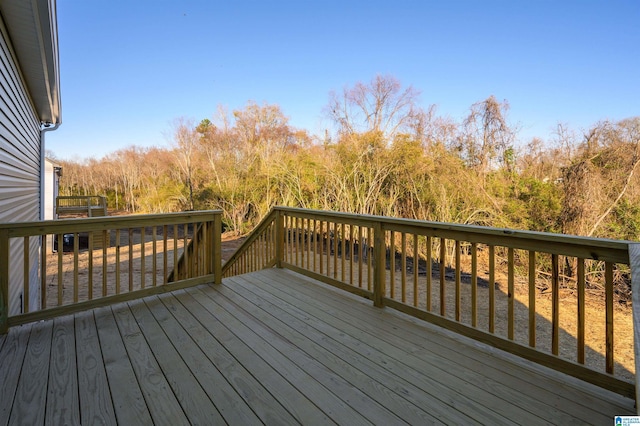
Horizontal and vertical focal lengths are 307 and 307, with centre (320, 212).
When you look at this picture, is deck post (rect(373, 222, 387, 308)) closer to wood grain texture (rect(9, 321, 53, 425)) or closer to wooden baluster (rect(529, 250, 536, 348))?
wooden baluster (rect(529, 250, 536, 348))

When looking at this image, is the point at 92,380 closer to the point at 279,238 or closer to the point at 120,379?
the point at 120,379

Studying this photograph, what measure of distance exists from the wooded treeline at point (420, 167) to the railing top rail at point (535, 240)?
6.18 meters

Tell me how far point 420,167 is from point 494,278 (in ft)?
21.5

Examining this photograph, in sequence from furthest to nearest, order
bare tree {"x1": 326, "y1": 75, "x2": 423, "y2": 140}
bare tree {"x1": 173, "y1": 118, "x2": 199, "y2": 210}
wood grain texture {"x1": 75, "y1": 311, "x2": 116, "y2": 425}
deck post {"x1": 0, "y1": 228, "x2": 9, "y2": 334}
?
bare tree {"x1": 173, "y1": 118, "x2": 199, "y2": 210}
bare tree {"x1": 326, "y1": 75, "x2": 423, "y2": 140}
deck post {"x1": 0, "y1": 228, "x2": 9, "y2": 334}
wood grain texture {"x1": 75, "y1": 311, "x2": 116, "y2": 425}

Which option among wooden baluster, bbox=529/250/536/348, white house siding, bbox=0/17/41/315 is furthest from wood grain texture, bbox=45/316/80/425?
wooden baluster, bbox=529/250/536/348

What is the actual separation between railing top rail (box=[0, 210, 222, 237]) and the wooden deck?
762 millimetres

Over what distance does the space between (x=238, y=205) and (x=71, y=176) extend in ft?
78.3

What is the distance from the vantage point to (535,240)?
1942 mm

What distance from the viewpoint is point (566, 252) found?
1.78 meters

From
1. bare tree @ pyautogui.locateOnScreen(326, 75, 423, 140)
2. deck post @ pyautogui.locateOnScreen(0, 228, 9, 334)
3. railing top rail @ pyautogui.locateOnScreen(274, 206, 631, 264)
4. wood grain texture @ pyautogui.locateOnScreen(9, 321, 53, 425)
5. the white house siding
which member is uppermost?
bare tree @ pyautogui.locateOnScreen(326, 75, 423, 140)

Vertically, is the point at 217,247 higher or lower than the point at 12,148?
lower

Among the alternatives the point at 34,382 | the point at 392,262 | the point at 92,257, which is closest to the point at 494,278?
the point at 392,262

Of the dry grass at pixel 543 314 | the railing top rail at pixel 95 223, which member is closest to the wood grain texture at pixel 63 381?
the dry grass at pixel 543 314

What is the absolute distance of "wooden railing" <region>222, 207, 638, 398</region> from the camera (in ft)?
5.73
